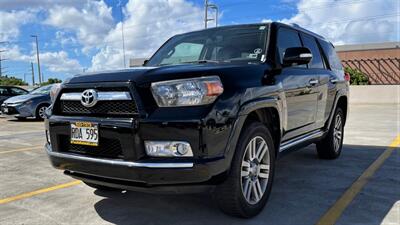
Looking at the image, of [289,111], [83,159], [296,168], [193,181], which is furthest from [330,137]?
[83,159]

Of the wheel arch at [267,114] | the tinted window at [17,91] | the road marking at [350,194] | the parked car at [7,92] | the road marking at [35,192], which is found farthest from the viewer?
the tinted window at [17,91]

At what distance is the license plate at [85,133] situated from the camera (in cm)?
328

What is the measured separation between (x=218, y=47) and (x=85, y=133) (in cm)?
189

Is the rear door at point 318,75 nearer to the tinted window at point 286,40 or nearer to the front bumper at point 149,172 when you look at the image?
the tinted window at point 286,40

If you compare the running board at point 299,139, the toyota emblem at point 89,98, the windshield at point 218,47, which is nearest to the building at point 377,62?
the running board at point 299,139

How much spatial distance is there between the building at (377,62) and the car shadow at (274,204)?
3772 cm

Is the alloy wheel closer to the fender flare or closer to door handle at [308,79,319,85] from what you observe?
the fender flare

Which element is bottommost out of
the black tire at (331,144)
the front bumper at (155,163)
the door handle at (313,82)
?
the black tire at (331,144)

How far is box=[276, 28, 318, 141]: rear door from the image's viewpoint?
437 centimetres

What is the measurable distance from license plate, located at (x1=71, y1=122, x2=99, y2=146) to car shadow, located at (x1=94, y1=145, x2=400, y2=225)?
0.81 meters

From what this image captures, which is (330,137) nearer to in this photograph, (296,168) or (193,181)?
(296,168)

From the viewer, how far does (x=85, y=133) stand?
3350mm

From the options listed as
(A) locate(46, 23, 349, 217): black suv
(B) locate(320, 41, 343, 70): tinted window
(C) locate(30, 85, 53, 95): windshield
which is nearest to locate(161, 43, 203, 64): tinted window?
(A) locate(46, 23, 349, 217): black suv

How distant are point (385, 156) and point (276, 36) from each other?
10.8 feet
